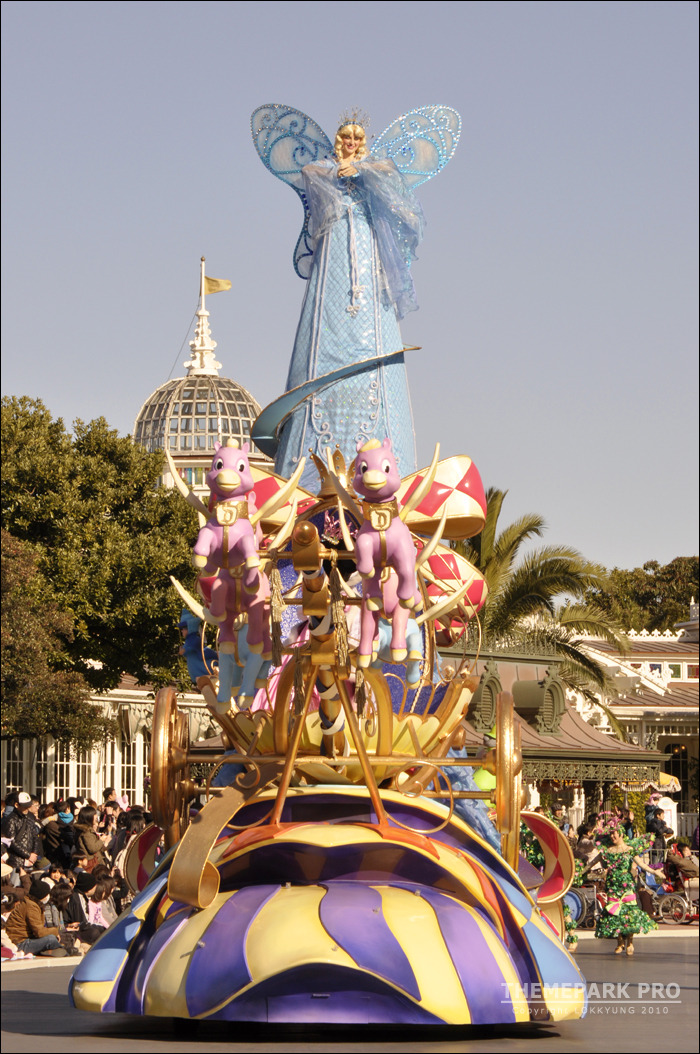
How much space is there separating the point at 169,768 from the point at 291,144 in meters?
5.66

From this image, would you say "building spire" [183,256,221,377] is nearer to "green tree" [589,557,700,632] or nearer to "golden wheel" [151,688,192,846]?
"green tree" [589,557,700,632]

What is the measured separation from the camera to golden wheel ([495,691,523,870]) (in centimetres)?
892

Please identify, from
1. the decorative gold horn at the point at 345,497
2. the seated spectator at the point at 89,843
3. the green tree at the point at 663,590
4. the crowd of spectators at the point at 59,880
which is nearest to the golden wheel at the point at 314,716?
the decorative gold horn at the point at 345,497

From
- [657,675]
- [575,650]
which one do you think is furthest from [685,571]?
[575,650]

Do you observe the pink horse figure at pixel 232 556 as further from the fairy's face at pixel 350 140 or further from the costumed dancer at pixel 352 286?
the fairy's face at pixel 350 140

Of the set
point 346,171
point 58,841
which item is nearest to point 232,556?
point 346,171

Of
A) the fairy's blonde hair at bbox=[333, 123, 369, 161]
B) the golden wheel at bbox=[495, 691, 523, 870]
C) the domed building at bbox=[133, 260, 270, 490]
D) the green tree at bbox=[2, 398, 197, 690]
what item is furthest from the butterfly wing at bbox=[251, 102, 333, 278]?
→ the domed building at bbox=[133, 260, 270, 490]

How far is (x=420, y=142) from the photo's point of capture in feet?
41.1

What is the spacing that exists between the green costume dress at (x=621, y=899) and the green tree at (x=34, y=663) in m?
9.45

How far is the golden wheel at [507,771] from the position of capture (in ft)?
29.3

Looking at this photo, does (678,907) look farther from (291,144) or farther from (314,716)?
(314,716)

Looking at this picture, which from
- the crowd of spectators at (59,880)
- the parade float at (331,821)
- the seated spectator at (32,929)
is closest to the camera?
the parade float at (331,821)

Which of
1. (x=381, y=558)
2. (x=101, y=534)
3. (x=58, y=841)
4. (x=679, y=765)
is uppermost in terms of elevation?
(x=101, y=534)

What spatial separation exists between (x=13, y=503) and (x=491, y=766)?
643 inches
